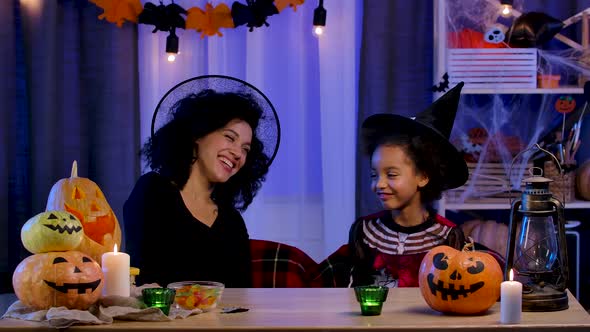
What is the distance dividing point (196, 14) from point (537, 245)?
85.5 inches

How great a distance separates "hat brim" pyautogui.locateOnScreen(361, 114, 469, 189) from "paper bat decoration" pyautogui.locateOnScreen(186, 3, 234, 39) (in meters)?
1.05

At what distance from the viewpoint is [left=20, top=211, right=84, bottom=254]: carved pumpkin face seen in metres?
2.08

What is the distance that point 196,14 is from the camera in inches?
157

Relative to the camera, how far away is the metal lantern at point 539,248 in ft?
7.18

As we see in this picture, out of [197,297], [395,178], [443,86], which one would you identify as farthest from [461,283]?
[443,86]

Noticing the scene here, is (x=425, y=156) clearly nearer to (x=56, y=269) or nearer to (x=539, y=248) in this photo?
(x=539, y=248)

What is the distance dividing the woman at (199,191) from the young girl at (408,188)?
0.44 metres

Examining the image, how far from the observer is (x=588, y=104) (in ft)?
13.0

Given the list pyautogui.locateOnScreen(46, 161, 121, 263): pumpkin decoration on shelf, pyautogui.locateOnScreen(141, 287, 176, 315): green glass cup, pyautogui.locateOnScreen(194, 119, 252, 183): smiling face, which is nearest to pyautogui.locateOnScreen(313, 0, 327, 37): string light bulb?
pyautogui.locateOnScreen(194, 119, 252, 183): smiling face

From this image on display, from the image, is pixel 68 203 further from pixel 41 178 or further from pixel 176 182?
pixel 41 178

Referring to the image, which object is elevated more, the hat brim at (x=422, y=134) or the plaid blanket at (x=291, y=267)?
the hat brim at (x=422, y=134)

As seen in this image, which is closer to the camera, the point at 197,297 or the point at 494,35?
the point at 197,297

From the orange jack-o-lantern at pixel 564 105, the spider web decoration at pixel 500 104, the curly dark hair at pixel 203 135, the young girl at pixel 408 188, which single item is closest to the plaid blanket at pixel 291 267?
the young girl at pixel 408 188

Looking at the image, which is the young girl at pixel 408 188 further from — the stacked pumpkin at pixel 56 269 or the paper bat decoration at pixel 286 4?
the stacked pumpkin at pixel 56 269
